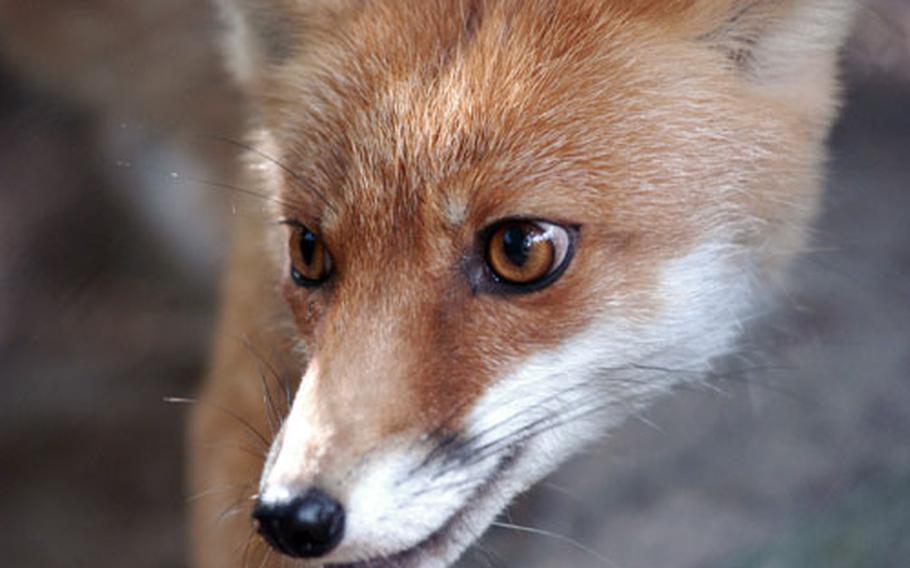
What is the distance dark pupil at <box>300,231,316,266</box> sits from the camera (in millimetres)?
2785

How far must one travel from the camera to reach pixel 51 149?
248 inches

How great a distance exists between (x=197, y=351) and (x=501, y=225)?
12.6 ft

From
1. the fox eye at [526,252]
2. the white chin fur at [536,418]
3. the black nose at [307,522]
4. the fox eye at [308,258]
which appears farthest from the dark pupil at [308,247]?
the black nose at [307,522]

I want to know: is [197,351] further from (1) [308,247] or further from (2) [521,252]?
(2) [521,252]

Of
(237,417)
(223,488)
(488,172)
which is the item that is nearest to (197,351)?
(223,488)

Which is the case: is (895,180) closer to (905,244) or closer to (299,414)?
(905,244)

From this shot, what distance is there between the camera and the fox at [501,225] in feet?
7.89

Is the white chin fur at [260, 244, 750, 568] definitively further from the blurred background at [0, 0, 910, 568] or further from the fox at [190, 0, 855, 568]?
the blurred background at [0, 0, 910, 568]

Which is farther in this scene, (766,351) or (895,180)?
(895,180)

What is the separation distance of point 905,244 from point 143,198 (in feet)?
13.3

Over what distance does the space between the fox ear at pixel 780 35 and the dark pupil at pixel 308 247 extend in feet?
3.48

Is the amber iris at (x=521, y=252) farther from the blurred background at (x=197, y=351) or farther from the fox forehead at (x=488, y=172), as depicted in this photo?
the blurred background at (x=197, y=351)

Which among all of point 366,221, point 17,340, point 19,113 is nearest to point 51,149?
point 19,113

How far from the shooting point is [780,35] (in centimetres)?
287
